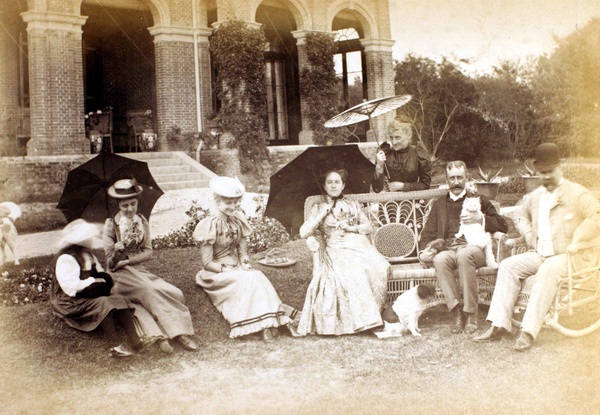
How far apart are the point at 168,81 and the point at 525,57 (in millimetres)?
3316

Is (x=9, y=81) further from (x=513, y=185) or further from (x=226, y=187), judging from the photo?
(x=513, y=185)

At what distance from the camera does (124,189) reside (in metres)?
4.10

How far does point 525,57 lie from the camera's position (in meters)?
5.07

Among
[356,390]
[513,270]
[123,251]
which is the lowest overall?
[356,390]

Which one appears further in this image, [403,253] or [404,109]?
[404,109]

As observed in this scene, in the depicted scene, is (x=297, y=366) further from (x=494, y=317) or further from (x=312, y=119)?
(x=312, y=119)

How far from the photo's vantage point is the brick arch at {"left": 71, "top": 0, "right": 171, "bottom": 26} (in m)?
5.89

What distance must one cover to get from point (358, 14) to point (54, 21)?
10.5ft

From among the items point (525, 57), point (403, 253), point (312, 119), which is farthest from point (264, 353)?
point (312, 119)

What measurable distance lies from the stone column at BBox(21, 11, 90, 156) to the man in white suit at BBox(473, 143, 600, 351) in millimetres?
3765

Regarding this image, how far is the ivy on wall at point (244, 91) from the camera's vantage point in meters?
6.22

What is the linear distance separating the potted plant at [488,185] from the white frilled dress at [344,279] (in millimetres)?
1021

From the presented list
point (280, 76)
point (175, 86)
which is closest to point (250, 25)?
point (175, 86)

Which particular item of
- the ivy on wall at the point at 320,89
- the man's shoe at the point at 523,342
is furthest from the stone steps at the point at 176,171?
the man's shoe at the point at 523,342
